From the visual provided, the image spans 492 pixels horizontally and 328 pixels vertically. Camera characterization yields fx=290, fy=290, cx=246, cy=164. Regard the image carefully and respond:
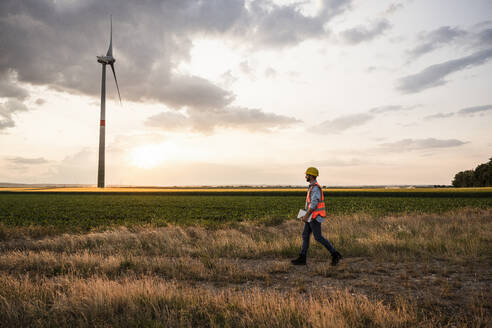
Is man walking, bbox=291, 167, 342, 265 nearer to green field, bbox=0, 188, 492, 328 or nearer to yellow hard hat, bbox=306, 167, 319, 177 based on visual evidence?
yellow hard hat, bbox=306, 167, 319, 177

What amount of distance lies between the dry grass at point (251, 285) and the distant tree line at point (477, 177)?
123m

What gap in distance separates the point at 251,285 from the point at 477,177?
14025cm

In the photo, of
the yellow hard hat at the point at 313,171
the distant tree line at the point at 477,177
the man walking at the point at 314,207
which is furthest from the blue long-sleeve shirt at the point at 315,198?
the distant tree line at the point at 477,177

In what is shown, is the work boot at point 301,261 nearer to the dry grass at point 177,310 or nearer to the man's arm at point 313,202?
the man's arm at point 313,202

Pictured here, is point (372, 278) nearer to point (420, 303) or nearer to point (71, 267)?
point (420, 303)

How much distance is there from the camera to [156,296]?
5.67 m

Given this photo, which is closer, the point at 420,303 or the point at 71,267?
the point at 420,303

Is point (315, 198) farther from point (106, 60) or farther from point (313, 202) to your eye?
point (106, 60)

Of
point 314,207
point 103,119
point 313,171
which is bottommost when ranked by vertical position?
point 314,207

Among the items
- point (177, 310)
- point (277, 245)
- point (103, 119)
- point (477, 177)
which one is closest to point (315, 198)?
point (277, 245)

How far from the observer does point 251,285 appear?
701 centimetres

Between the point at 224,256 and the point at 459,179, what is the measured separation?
155287 millimetres

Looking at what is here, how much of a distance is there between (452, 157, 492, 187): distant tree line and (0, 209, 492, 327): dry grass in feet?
402

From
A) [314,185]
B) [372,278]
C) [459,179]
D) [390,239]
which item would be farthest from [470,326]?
[459,179]
